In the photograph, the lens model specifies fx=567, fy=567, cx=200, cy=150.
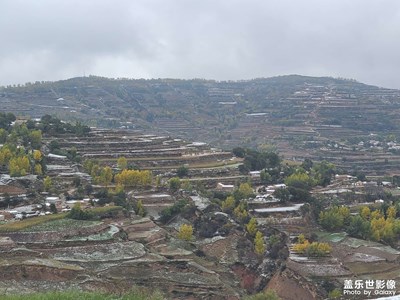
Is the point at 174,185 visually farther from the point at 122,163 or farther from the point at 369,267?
the point at 369,267

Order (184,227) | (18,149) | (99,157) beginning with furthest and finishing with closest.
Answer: (99,157) < (18,149) < (184,227)

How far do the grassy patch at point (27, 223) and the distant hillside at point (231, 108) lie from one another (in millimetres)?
65506

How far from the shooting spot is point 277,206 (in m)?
45.3

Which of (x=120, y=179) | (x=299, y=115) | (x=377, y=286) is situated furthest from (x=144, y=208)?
(x=299, y=115)

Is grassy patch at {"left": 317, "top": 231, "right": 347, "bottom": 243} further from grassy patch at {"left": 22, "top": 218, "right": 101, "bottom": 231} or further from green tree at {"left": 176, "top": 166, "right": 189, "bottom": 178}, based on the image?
grassy patch at {"left": 22, "top": 218, "right": 101, "bottom": 231}

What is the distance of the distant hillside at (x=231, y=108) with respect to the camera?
110250 millimetres

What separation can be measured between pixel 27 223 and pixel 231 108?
118 meters

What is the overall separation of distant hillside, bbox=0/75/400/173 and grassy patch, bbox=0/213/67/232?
65506 mm

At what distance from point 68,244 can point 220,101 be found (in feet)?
426

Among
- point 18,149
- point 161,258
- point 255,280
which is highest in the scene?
point 18,149

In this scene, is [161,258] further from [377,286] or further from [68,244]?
[377,286]

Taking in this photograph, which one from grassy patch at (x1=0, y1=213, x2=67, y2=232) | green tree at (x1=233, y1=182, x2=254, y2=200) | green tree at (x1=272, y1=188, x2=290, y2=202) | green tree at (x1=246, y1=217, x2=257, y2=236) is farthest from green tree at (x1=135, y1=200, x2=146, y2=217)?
green tree at (x1=272, y1=188, x2=290, y2=202)

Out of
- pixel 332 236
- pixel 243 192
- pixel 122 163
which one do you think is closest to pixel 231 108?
pixel 122 163

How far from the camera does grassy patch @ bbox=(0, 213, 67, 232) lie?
3069 centimetres
